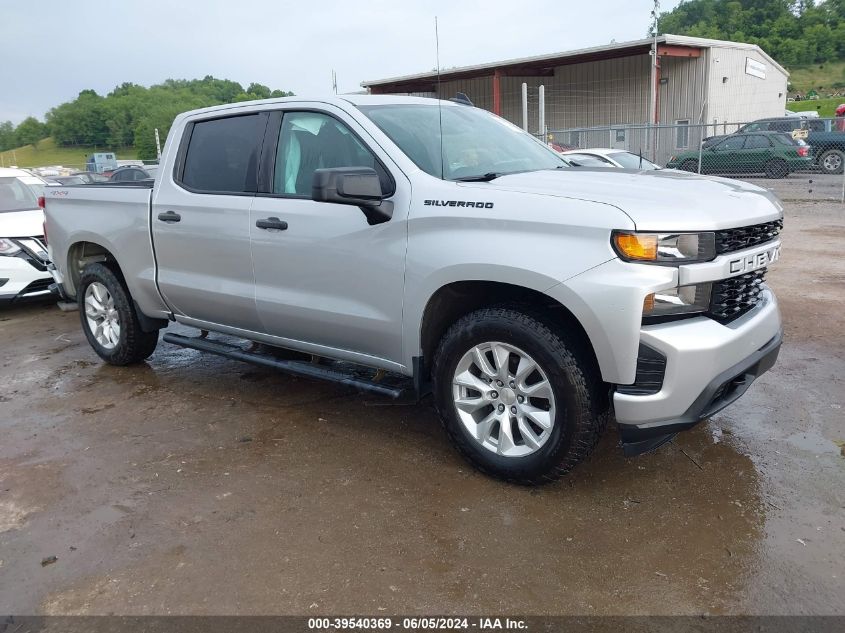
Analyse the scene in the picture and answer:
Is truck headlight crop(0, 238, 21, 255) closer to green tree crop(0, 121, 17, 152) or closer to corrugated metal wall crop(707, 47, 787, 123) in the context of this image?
corrugated metal wall crop(707, 47, 787, 123)

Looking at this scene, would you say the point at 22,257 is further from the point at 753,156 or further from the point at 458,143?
the point at 753,156

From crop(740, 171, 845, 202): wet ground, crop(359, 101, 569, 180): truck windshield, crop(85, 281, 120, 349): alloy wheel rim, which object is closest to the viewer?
crop(359, 101, 569, 180): truck windshield

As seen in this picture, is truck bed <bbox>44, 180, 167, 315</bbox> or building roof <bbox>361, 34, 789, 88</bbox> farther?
building roof <bbox>361, 34, 789, 88</bbox>

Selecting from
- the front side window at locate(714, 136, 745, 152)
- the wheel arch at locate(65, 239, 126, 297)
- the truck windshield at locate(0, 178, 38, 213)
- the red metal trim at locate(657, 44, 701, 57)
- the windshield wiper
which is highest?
the red metal trim at locate(657, 44, 701, 57)

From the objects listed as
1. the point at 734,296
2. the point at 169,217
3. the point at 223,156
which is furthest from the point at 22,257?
the point at 734,296

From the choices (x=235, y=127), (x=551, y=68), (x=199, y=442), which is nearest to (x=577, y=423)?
(x=199, y=442)

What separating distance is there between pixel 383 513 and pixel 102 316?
351cm

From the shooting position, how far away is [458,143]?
395 cm

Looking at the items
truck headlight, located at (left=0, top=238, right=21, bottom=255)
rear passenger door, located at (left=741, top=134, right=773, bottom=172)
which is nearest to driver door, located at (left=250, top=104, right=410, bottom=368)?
truck headlight, located at (left=0, top=238, right=21, bottom=255)

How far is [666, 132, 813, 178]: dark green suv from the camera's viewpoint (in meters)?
18.4

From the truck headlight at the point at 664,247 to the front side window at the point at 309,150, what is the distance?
1515 millimetres

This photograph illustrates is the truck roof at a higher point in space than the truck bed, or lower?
higher

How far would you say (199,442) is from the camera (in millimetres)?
4148

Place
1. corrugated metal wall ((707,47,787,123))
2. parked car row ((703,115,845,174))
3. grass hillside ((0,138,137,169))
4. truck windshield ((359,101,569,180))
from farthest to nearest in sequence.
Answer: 1. grass hillside ((0,138,137,169))
2. corrugated metal wall ((707,47,787,123))
3. parked car row ((703,115,845,174))
4. truck windshield ((359,101,569,180))
